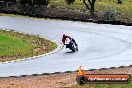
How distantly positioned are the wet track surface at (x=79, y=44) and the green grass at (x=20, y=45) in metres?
1.46

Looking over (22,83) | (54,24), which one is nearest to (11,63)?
(22,83)

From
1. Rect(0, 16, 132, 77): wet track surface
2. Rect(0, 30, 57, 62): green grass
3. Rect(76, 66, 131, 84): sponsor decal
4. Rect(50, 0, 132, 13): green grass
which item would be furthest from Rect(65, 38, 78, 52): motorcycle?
Rect(50, 0, 132, 13): green grass

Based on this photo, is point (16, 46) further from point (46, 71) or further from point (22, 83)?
point (22, 83)

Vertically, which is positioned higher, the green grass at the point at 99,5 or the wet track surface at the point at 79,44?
the wet track surface at the point at 79,44

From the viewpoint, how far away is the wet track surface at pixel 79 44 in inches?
1016

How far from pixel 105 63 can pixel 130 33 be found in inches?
556

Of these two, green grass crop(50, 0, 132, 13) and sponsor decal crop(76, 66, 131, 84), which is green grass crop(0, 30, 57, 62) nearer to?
sponsor decal crop(76, 66, 131, 84)

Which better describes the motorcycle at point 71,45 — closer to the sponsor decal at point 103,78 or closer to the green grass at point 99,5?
Answer: the sponsor decal at point 103,78

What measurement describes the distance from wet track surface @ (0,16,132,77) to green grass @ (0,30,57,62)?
4.78 feet

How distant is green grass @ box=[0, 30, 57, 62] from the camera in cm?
2977

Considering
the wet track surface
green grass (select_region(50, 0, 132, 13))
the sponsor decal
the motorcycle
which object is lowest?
green grass (select_region(50, 0, 132, 13))

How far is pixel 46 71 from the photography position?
2467cm

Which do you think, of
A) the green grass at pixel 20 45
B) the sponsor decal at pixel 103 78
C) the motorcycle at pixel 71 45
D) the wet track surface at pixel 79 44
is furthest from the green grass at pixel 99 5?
the sponsor decal at pixel 103 78

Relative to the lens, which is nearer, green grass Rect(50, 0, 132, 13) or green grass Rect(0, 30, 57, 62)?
green grass Rect(0, 30, 57, 62)
